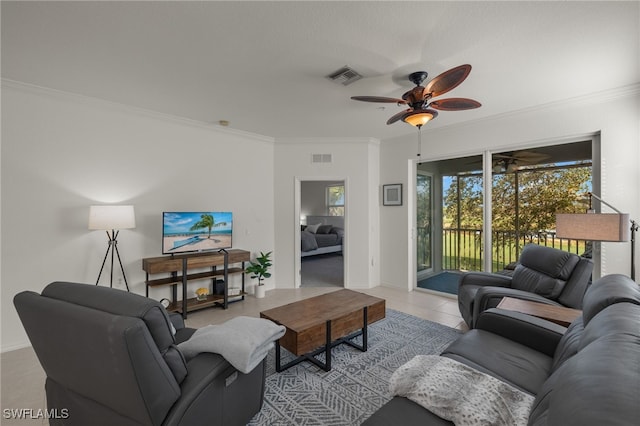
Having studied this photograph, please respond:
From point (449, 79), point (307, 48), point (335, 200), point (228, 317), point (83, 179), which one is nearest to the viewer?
point (449, 79)

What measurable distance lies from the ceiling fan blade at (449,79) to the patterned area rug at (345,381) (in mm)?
2080

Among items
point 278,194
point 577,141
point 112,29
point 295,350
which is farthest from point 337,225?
point 112,29

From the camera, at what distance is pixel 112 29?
1959 millimetres

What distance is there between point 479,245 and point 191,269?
415cm

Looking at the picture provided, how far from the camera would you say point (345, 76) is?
2.62 metres

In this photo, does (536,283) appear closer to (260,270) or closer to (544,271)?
(544,271)

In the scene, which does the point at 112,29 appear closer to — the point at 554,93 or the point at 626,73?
the point at 554,93

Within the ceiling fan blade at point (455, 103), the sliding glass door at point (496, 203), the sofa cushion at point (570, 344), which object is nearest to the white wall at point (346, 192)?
the sliding glass door at point (496, 203)

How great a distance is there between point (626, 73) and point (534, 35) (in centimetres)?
142

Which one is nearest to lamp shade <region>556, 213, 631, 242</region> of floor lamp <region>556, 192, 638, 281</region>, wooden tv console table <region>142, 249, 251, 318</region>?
floor lamp <region>556, 192, 638, 281</region>

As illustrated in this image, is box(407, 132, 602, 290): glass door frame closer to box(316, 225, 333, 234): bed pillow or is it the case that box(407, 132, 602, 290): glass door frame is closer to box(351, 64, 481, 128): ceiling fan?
box(351, 64, 481, 128): ceiling fan

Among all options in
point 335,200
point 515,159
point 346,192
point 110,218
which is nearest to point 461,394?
point 110,218

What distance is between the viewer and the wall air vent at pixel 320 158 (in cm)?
493

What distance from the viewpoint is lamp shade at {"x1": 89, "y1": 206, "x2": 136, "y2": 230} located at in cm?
290
